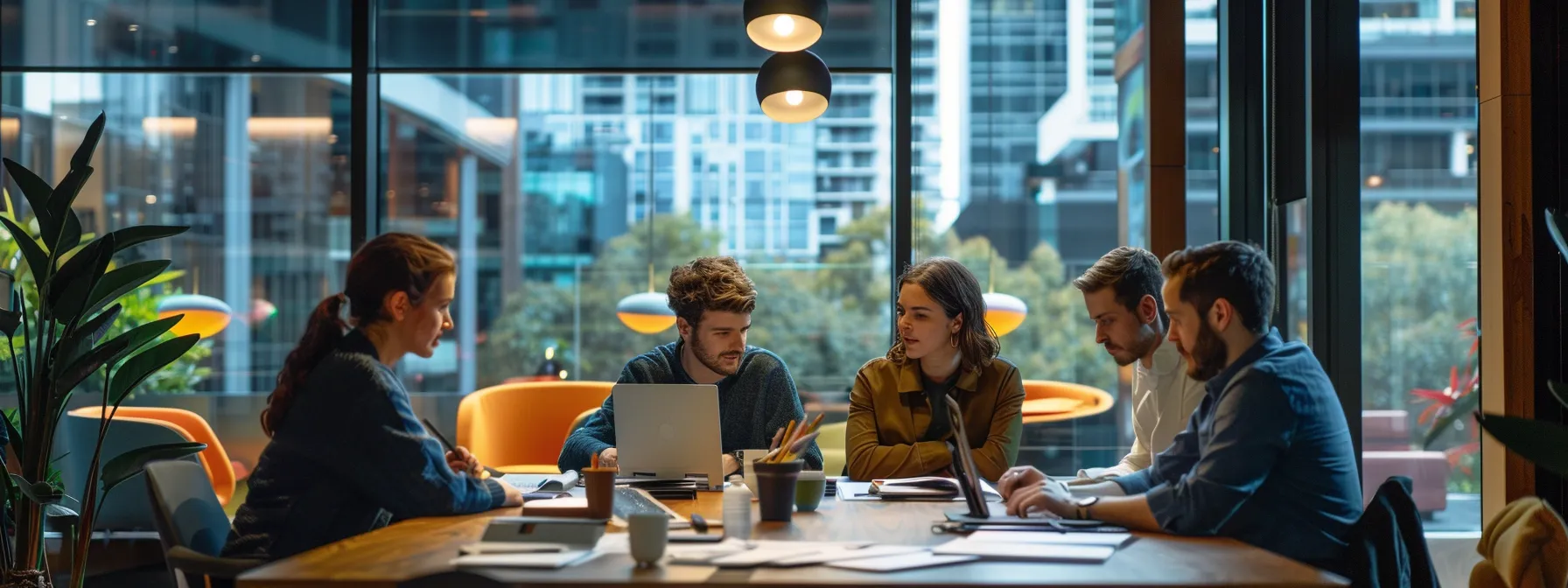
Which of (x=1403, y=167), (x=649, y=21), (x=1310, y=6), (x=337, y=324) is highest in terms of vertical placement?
(x=649, y=21)

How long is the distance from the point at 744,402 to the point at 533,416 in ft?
6.48

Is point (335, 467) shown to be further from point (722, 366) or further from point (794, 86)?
point (794, 86)

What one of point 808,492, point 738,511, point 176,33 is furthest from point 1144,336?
point 176,33

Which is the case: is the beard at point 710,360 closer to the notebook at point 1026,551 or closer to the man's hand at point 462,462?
the man's hand at point 462,462

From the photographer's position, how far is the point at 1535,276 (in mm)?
3002

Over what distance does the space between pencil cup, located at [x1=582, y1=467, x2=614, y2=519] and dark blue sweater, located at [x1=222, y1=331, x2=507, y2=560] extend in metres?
0.29

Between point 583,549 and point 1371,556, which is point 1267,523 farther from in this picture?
point 583,549

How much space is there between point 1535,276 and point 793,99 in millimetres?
2096

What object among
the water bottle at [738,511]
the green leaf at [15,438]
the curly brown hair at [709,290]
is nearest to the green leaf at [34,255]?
the green leaf at [15,438]

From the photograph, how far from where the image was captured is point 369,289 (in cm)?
233

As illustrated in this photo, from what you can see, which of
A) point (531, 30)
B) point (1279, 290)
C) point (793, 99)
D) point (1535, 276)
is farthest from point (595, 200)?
point (1535, 276)

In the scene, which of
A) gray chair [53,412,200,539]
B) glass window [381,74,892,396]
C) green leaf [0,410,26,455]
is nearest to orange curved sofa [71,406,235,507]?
gray chair [53,412,200,539]

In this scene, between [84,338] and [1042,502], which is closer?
[1042,502]

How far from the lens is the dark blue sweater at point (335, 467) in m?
2.15
